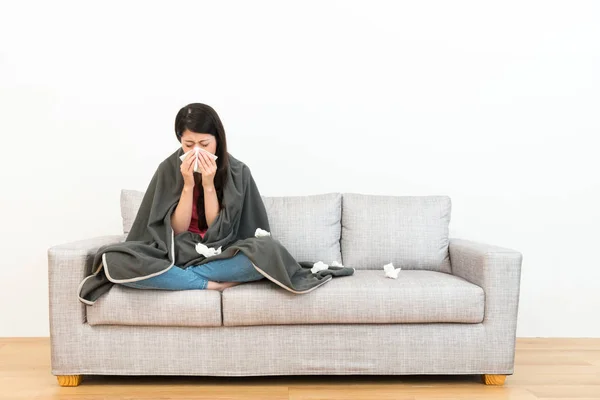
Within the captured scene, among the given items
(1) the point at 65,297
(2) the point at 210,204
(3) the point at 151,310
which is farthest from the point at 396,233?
(1) the point at 65,297

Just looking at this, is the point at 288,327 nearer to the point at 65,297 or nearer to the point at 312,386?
the point at 312,386

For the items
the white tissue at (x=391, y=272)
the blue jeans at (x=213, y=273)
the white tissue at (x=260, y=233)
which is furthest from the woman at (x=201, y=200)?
the white tissue at (x=391, y=272)

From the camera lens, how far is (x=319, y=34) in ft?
11.0

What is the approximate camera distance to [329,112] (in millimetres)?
3387

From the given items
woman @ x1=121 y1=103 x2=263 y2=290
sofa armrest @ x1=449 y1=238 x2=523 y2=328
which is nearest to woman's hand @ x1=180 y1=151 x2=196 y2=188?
woman @ x1=121 y1=103 x2=263 y2=290

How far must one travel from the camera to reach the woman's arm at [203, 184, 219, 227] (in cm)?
270

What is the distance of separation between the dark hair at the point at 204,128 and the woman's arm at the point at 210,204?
2.5 inches

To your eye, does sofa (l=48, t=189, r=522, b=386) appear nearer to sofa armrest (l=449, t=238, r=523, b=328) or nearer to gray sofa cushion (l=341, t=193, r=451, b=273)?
sofa armrest (l=449, t=238, r=523, b=328)

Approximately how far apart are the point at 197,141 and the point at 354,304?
95 cm

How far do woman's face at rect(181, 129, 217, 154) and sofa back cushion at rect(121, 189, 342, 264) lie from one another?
49 cm

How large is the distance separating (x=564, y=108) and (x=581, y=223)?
0.65 metres

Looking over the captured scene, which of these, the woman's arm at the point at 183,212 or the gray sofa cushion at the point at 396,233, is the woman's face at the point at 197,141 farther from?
the gray sofa cushion at the point at 396,233

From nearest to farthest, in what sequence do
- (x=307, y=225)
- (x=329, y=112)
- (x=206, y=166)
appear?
(x=206, y=166) → (x=307, y=225) → (x=329, y=112)

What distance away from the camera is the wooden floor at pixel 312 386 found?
2.37 metres
